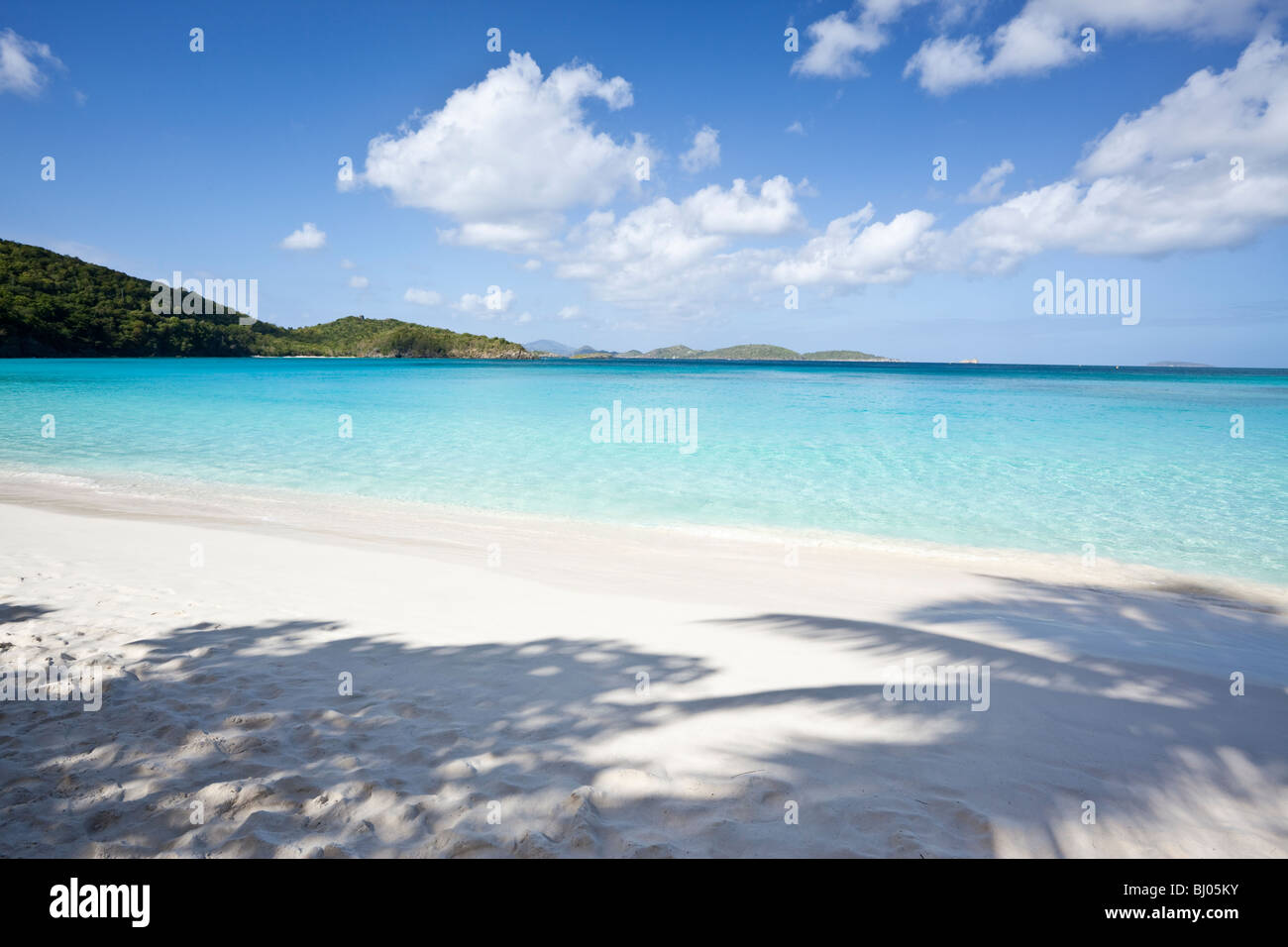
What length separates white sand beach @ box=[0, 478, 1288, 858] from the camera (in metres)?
2.93

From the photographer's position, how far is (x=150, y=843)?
107 inches

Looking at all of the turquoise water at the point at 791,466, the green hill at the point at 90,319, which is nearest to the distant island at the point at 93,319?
the green hill at the point at 90,319

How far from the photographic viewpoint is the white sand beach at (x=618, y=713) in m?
2.93

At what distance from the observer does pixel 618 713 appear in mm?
4145

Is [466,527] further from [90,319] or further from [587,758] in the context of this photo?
[90,319]

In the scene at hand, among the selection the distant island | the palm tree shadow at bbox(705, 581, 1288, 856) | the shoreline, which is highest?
the distant island

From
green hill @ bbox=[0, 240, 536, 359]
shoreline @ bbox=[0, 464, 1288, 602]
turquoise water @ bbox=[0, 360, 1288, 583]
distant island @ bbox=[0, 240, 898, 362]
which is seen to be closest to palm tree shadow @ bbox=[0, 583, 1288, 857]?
shoreline @ bbox=[0, 464, 1288, 602]

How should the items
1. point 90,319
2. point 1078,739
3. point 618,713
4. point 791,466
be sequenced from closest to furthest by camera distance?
point 1078,739, point 618,713, point 791,466, point 90,319

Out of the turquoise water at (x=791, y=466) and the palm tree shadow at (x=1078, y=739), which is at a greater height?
the turquoise water at (x=791, y=466)

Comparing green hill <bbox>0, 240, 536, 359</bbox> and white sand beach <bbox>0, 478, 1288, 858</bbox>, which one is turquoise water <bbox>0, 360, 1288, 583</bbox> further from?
green hill <bbox>0, 240, 536, 359</bbox>

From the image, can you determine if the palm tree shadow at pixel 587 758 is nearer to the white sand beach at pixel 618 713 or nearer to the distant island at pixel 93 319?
the white sand beach at pixel 618 713

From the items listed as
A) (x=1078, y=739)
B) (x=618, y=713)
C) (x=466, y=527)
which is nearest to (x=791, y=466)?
(x=466, y=527)

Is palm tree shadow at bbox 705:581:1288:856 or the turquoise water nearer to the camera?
palm tree shadow at bbox 705:581:1288:856

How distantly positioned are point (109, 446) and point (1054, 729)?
24.1m
